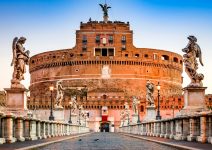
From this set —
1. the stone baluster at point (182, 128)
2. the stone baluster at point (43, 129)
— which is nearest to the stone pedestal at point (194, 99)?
the stone baluster at point (182, 128)

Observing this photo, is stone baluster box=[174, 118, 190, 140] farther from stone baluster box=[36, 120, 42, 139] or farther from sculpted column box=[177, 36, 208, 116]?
stone baluster box=[36, 120, 42, 139]

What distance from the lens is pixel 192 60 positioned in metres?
21.9

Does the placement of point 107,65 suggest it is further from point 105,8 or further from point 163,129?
point 163,129

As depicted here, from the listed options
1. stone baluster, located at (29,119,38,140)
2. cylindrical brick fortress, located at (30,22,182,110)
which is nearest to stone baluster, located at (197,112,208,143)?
stone baluster, located at (29,119,38,140)

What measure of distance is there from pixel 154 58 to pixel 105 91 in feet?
59.5

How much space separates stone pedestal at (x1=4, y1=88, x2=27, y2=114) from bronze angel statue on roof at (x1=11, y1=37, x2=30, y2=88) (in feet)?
1.10

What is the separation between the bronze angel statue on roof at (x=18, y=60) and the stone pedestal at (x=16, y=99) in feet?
1.10

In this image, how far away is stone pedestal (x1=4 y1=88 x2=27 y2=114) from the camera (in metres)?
22.2

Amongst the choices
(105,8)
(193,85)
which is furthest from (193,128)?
(105,8)

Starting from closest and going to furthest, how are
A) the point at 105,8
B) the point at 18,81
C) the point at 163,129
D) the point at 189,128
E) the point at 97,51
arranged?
the point at 189,128
the point at 18,81
the point at 163,129
the point at 97,51
the point at 105,8

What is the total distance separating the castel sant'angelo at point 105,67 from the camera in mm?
128837

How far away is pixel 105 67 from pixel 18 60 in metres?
107

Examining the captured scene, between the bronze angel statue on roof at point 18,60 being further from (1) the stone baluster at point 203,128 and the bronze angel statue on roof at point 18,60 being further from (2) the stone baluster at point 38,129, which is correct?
(1) the stone baluster at point 203,128

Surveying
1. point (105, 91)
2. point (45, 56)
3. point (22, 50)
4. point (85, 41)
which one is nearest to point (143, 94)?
point (105, 91)
